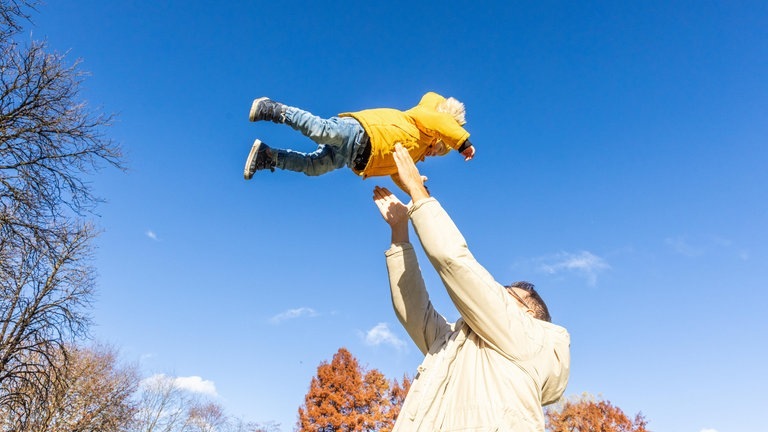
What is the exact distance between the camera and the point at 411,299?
269 cm

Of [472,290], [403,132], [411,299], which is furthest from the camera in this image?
[403,132]

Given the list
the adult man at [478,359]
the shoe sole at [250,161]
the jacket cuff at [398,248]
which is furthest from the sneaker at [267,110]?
the adult man at [478,359]

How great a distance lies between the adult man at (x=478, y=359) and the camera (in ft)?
6.61

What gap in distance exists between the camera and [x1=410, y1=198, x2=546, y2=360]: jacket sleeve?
2080mm

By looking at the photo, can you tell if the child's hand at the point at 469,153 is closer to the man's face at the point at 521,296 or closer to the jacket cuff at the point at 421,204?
the man's face at the point at 521,296

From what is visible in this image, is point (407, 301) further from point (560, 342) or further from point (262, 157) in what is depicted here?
point (262, 157)

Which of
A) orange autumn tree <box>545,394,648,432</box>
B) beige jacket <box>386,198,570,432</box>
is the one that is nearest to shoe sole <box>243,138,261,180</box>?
beige jacket <box>386,198,570,432</box>

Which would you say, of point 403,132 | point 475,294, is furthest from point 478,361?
point 403,132

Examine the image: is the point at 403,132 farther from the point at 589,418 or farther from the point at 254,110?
the point at 589,418

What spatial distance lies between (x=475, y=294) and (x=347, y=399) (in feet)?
88.6

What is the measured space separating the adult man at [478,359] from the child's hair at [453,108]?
1.76m

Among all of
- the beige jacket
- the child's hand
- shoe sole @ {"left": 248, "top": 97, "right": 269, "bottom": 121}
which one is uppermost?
the child's hand

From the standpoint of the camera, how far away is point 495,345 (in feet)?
7.01

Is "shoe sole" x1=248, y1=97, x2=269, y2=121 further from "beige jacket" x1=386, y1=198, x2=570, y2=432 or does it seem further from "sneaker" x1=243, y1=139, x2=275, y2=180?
"beige jacket" x1=386, y1=198, x2=570, y2=432
